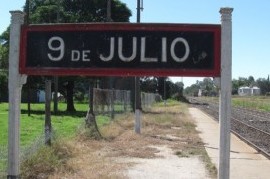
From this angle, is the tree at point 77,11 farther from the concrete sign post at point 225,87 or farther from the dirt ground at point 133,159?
the concrete sign post at point 225,87

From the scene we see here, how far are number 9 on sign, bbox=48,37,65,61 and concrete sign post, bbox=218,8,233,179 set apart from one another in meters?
1.64

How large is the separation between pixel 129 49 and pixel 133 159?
24.0 ft

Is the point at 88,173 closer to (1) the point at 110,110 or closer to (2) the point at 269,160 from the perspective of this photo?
(2) the point at 269,160

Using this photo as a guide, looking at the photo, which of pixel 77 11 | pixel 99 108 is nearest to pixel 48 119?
pixel 99 108

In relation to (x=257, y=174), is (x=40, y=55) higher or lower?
higher

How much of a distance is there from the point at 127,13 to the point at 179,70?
125 ft

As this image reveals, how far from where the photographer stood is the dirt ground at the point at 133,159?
33.3 feet

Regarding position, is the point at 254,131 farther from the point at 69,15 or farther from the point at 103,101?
the point at 69,15

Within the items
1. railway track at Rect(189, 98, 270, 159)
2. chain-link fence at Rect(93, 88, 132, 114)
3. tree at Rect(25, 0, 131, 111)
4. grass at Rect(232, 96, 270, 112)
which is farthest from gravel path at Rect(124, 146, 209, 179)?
grass at Rect(232, 96, 270, 112)

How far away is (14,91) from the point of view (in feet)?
18.7

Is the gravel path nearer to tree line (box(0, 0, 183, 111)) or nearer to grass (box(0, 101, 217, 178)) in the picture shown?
grass (box(0, 101, 217, 178))

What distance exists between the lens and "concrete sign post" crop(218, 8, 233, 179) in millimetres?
5328

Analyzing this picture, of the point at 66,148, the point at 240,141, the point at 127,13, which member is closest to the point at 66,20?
the point at 127,13

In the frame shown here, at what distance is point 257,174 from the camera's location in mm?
10969
